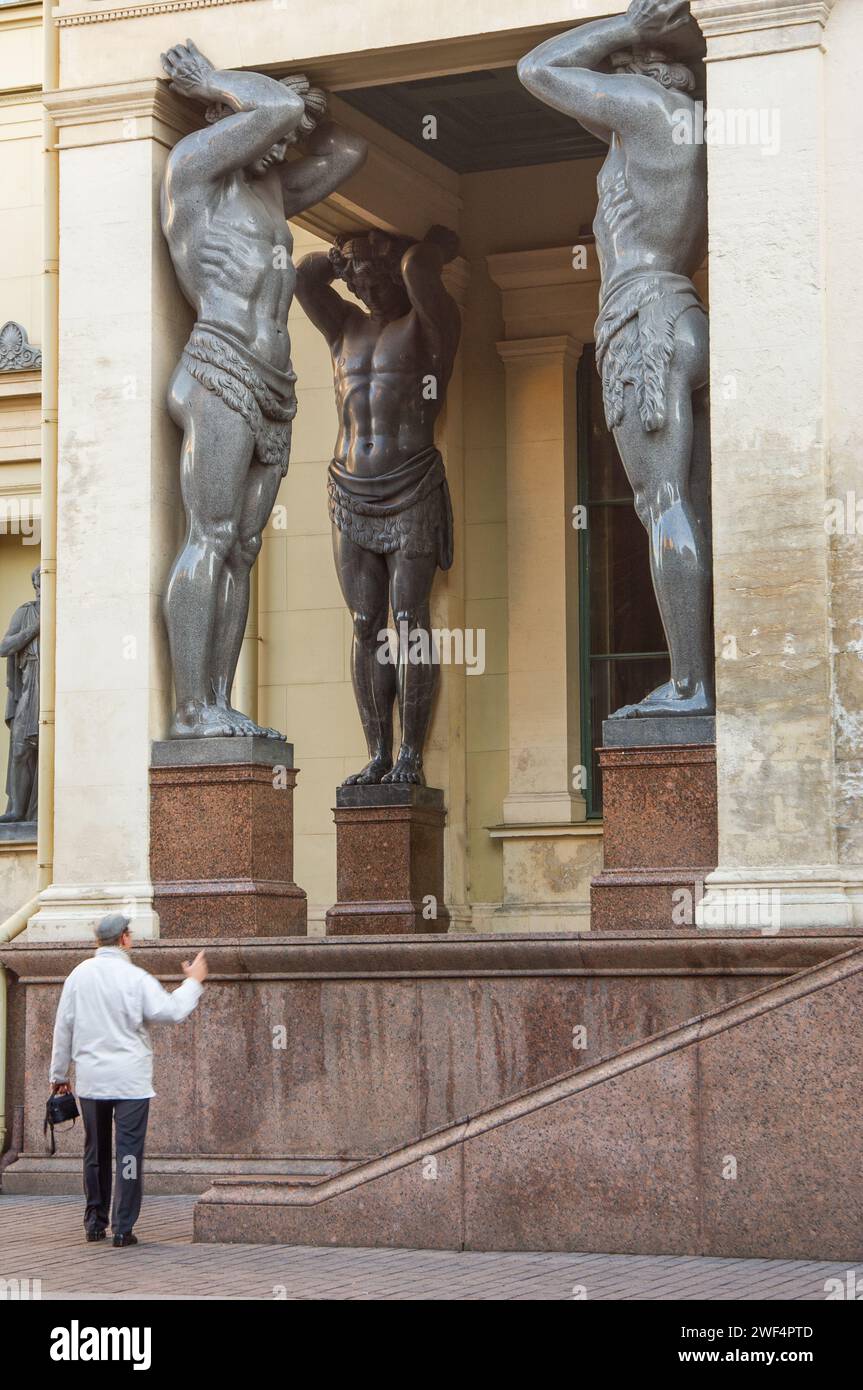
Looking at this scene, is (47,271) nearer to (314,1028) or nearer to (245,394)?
(245,394)

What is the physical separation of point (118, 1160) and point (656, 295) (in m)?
6.22

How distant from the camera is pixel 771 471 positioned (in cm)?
1352

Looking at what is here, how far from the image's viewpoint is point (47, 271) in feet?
52.1

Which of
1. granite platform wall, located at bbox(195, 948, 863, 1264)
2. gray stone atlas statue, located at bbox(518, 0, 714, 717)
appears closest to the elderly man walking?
granite platform wall, located at bbox(195, 948, 863, 1264)

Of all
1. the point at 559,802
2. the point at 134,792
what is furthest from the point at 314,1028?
the point at 559,802

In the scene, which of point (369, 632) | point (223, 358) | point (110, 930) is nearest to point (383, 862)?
point (369, 632)

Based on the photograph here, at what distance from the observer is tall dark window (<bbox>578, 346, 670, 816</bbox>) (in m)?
19.2

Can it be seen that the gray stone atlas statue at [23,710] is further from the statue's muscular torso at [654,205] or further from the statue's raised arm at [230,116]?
the statue's muscular torso at [654,205]

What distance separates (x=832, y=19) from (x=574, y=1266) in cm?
767

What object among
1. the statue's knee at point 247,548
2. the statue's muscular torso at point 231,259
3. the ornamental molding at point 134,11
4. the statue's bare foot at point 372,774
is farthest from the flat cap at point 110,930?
the ornamental molding at point 134,11

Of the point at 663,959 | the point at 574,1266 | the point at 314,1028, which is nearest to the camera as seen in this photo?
the point at 574,1266

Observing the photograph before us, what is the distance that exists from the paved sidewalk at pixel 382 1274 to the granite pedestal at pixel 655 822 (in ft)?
10.0

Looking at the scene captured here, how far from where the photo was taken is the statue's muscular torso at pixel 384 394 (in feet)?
58.3

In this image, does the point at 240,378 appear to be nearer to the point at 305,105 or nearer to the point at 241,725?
the point at 305,105
